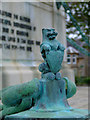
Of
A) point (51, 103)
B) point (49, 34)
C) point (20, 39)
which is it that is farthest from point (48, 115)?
point (20, 39)

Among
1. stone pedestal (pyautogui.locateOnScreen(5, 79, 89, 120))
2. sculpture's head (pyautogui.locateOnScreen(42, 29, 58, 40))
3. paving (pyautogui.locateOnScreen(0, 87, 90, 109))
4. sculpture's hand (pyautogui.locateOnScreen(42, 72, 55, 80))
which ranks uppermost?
sculpture's head (pyautogui.locateOnScreen(42, 29, 58, 40))

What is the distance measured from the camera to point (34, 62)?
899 cm

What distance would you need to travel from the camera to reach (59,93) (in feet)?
11.8

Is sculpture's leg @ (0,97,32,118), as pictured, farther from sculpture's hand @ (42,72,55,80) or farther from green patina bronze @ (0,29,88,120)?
sculpture's hand @ (42,72,55,80)

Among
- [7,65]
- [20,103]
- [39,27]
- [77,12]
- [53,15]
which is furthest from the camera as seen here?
[77,12]

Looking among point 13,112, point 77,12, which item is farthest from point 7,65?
point 77,12

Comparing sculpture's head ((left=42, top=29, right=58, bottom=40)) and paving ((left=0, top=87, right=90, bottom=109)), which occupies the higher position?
sculpture's head ((left=42, top=29, right=58, bottom=40))

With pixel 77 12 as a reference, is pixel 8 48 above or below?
below

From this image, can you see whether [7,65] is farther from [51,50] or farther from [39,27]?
[51,50]

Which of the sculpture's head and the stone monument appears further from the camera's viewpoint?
the stone monument

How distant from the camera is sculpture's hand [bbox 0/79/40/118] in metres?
3.39

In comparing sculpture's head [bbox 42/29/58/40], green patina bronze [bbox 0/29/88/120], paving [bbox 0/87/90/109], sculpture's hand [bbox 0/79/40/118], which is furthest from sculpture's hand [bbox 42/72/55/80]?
paving [bbox 0/87/90/109]

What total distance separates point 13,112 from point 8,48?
4686 mm

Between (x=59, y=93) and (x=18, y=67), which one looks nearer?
(x=59, y=93)
